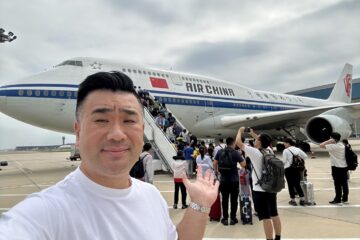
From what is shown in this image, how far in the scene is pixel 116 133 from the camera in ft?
4.07

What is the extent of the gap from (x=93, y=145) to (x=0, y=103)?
1191cm

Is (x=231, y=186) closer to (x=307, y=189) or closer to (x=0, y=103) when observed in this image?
(x=307, y=189)

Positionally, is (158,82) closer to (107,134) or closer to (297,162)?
(297,162)

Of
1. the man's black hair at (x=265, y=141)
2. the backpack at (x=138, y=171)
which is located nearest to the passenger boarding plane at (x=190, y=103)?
A: the backpack at (x=138, y=171)

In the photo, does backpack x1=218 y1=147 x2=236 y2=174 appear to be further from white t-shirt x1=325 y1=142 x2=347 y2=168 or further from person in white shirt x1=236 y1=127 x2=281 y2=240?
white t-shirt x1=325 y1=142 x2=347 y2=168

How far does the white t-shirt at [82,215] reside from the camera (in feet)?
3.36

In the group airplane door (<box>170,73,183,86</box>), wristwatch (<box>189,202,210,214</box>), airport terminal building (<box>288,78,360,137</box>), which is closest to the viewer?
wristwatch (<box>189,202,210,214</box>)

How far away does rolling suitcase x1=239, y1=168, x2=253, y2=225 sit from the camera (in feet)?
17.5

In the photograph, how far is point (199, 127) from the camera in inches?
672

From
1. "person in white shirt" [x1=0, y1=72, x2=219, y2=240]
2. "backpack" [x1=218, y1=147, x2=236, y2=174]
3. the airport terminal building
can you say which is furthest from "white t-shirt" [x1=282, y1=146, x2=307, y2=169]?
the airport terminal building

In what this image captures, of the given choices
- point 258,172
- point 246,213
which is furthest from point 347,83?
point 258,172

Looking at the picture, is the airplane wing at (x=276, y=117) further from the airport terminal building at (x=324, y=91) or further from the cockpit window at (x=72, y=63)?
the airport terminal building at (x=324, y=91)

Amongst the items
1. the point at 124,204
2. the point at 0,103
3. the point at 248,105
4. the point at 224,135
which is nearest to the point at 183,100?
the point at 224,135

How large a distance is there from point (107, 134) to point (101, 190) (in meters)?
0.20
